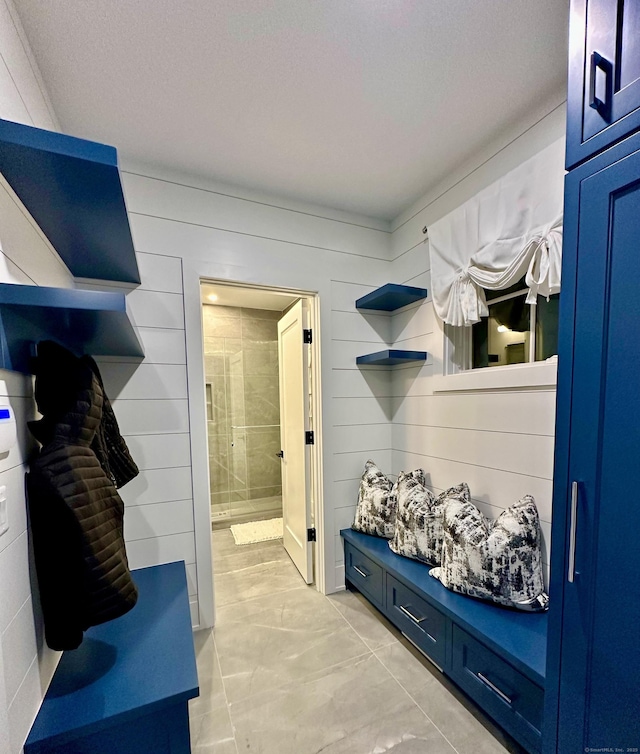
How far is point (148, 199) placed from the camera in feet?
6.04

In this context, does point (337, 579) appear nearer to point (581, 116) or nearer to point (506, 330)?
point (506, 330)

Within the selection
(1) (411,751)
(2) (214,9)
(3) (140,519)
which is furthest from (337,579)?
(2) (214,9)

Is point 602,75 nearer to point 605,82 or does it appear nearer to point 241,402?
point 605,82

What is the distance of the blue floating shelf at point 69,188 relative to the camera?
0.80 metres

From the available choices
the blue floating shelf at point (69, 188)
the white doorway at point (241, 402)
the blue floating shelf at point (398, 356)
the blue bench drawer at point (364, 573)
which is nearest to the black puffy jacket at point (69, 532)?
the blue floating shelf at point (69, 188)

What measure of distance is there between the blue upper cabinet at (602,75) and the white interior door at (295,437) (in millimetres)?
1710

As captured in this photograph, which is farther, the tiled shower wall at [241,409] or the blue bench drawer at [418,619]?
the tiled shower wall at [241,409]

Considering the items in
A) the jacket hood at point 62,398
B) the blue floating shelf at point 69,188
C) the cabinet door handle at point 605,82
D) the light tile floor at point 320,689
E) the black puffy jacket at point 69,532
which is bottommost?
the light tile floor at point 320,689

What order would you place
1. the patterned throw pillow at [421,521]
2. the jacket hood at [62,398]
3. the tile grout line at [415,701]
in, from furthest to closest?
the patterned throw pillow at [421,521]
the tile grout line at [415,701]
the jacket hood at [62,398]

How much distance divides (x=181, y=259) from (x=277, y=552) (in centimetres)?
Result: 255

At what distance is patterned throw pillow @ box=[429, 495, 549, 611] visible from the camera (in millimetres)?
1424

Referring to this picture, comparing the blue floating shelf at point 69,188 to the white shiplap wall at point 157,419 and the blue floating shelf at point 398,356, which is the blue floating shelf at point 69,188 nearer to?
the white shiplap wall at point 157,419

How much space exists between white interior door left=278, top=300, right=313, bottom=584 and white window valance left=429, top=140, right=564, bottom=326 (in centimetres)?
100

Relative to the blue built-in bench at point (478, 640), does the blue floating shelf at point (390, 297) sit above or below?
above
